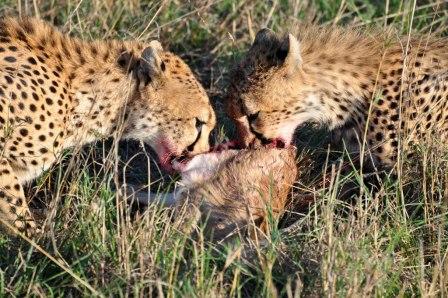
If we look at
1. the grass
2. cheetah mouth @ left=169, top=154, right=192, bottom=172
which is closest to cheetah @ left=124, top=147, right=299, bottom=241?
cheetah mouth @ left=169, top=154, right=192, bottom=172

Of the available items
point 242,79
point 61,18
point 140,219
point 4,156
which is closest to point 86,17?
point 61,18

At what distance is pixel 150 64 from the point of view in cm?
454

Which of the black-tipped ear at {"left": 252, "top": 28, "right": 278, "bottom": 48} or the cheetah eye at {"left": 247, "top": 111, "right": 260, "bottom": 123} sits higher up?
the black-tipped ear at {"left": 252, "top": 28, "right": 278, "bottom": 48}

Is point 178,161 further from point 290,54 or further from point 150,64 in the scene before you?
point 290,54

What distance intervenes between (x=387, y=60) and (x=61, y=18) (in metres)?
2.05

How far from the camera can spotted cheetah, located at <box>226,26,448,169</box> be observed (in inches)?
187

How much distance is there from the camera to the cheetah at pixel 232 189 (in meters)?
4.21

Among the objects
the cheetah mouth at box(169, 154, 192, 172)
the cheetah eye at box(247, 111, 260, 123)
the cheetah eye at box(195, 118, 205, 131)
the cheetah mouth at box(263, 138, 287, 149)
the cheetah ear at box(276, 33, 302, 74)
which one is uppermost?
the cheetah ear at box(276, 33, 302, 74)

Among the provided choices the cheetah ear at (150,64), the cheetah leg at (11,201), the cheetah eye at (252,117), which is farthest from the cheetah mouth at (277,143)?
the cheetah leg at (11,201)

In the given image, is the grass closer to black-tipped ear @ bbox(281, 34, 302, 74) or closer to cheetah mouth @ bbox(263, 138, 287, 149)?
cheetah mouth @ bbox(263, 138, 287, 149)

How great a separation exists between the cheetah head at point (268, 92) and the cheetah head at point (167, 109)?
0.17m

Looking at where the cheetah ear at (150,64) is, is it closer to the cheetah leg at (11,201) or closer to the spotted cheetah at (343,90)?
the spotted cheetah at (343,90)

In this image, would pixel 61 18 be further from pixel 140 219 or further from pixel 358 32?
pixel 140 219

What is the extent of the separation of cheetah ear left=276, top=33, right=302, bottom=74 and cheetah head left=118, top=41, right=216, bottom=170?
15.7 inches
